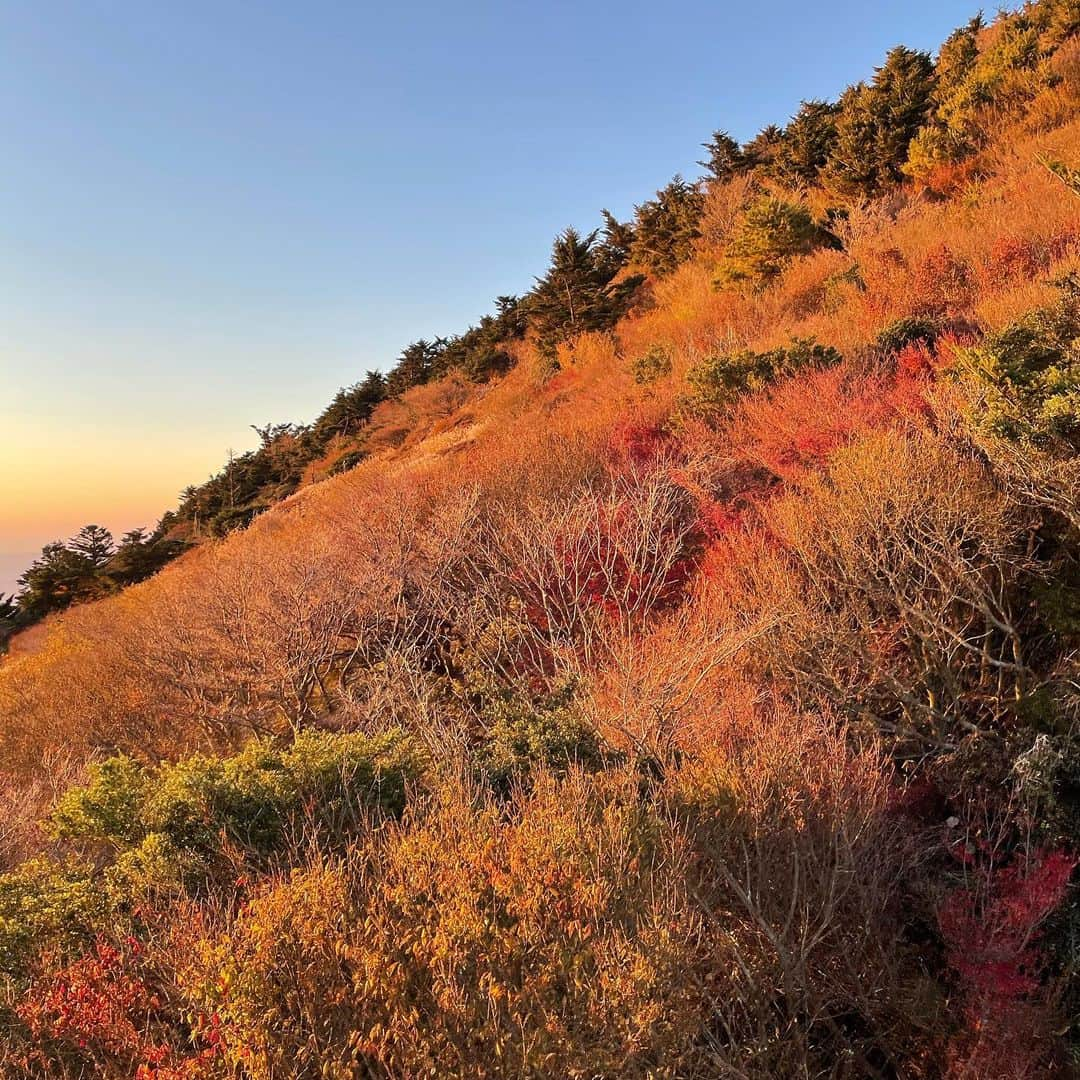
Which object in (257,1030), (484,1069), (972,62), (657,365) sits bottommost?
(484,1069)

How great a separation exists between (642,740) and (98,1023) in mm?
5206

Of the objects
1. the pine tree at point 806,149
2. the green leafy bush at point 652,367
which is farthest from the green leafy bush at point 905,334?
the pine tree at point 806,149

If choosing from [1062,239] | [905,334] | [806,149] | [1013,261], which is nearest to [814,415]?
[905,334]

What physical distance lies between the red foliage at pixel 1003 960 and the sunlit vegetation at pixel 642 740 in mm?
41

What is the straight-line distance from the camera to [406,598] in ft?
48.3

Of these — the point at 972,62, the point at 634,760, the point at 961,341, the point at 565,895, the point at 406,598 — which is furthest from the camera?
the point at 972,62

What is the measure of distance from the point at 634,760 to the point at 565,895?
8.75ft

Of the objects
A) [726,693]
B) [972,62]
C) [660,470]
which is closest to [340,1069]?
[726,693]

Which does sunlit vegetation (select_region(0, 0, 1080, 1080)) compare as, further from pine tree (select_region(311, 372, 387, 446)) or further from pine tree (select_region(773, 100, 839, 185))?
pine tree (select_region(311, 372, 387, 446))

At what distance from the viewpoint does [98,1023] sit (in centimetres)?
330

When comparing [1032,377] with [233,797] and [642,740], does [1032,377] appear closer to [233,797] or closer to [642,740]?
[642,740]

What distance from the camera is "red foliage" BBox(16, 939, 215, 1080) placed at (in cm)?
317

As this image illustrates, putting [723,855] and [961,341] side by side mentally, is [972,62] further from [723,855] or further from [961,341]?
[723,855]

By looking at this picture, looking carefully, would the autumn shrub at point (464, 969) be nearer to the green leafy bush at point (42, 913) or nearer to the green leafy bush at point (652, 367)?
the green leafy bush at point (42, 913)
